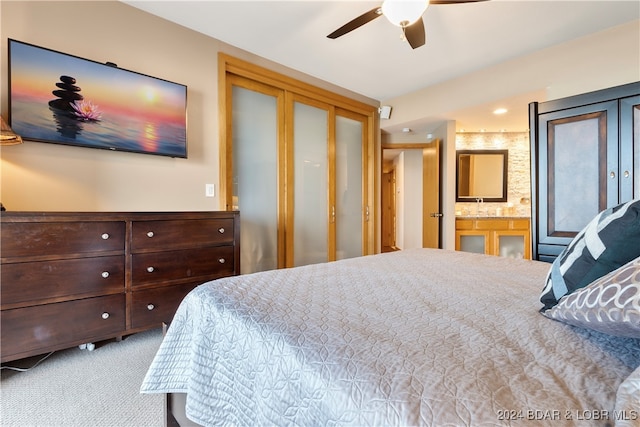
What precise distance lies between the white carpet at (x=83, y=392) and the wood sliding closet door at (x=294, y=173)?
4.50 ft

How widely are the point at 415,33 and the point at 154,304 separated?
276 centimetres

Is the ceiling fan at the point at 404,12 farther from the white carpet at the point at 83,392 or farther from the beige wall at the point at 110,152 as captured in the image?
the white carpet at the point at 83,392

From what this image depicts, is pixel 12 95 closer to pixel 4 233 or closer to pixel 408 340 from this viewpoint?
pixel 4 233

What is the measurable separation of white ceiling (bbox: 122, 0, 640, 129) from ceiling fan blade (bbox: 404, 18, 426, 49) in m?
0.37

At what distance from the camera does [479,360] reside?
0.59 metres

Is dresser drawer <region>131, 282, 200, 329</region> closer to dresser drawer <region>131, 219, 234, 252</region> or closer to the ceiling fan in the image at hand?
dresser drawer <region>131, 219, 234, 252</region>

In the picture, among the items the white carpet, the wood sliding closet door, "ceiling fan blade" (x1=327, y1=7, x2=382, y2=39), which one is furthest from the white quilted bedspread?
the wood sliding closet door

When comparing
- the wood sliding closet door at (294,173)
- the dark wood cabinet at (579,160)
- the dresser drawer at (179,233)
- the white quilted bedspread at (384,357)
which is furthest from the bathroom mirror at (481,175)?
the dresser drawer at (179,233)

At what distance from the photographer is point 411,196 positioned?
614 centimetres

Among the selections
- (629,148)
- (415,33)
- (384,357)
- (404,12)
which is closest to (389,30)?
(415,33)

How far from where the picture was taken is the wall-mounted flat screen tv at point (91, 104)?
5.91ft

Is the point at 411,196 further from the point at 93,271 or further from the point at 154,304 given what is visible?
the point at 93,271

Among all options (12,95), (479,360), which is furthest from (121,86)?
(479,360)

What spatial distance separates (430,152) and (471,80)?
1.22m
